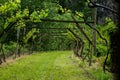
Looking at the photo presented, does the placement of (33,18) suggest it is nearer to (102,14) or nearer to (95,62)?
(95,62)

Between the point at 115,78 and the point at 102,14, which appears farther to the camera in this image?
the point at 102,14

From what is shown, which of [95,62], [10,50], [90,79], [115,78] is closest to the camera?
[115,78]

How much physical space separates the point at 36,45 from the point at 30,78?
35856mm

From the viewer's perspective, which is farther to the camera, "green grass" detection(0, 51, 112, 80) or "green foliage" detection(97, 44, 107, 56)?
"green foliage" detection(97, 44, 107, 56)

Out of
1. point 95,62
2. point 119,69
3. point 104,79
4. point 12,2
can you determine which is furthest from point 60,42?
point 119,69

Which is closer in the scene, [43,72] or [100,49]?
[43,72]

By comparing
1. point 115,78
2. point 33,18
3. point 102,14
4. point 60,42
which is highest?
point 115,78

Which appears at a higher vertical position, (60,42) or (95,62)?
(95,62)

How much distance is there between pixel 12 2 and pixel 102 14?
36839 mm

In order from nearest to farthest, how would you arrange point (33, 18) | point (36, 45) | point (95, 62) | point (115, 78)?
point (115, 78) → point (33, 18) → point (95, 62) → point (36, 45)

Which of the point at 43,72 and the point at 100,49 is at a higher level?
the point at 43,72

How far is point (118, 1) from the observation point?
1.37 meters

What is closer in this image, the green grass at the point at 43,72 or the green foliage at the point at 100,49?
→ the green grass at the point at 43,72

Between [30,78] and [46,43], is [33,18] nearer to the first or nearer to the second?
[30,78]
